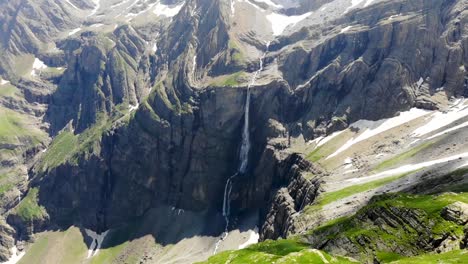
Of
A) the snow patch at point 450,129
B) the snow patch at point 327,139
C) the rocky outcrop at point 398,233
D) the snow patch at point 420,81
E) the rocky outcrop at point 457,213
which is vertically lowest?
the snow patch at point 327,139

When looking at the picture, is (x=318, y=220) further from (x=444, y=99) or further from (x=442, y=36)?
(x=442, y=36)

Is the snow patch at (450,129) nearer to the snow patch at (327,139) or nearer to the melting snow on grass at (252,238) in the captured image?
the snow patch at (327,139)

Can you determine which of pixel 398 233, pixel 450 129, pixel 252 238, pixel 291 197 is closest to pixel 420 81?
pixel 450 129

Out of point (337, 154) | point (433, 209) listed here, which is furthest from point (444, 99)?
point (433, 209)

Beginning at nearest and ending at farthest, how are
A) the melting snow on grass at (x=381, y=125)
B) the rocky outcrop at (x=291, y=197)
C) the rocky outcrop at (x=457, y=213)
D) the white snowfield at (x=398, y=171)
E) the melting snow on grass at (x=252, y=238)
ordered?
the rocky outcrop at (x=457, y=213), the white snowfield at (x=398, y=171), the rocky outcrop at (x=291, y=197), the melting snow on grass at (x=252, y=238), the melting snow on grass at (x=381, y=125)

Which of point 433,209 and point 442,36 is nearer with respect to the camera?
point 433,209

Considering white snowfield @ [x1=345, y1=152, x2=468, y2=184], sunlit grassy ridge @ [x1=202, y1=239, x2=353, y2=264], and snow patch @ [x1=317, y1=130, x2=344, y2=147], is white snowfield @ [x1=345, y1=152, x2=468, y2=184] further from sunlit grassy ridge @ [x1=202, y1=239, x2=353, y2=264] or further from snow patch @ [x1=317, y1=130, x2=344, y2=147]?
sunlit grassy ridge @ [x1=202, y1=239, x2=353, y2=264]

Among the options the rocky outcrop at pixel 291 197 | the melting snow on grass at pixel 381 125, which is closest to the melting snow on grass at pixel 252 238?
the rocky outcrop at pixel 291 197

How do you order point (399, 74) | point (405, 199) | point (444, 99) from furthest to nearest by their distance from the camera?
1. point (399, 74)
2. point (444, 99)
3. point (405, 199)
